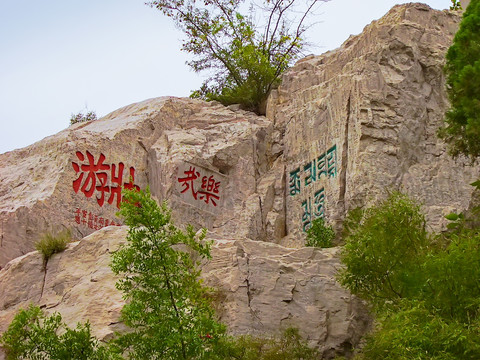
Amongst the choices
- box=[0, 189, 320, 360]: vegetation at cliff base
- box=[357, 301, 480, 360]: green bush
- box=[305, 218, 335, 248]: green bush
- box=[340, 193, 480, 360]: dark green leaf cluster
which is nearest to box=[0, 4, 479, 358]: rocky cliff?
box=[305, 218, 335, 248]: green bush

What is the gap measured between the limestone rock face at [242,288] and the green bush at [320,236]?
1.42ft

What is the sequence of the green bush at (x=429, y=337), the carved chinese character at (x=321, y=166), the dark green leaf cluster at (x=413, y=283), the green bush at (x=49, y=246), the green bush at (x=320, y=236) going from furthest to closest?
the carved chinese character at (x=321, y=166), the green bush at (x=320, y=236), the green bush at (x=49, y=246), the dark green leaf cluster at (x=413, y=283), the green bush at (x=429, y=337)

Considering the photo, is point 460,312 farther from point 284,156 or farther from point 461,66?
point 284,156

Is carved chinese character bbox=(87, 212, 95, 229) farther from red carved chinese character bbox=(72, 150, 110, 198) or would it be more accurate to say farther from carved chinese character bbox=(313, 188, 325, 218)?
carved chinese character bbox=(313, 188, 325, 218)

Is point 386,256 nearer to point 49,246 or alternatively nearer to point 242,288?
point 242,288

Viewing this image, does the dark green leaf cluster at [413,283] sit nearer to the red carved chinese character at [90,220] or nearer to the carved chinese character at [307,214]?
the carved chinese character at [307,214]

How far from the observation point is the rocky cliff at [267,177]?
456 inches

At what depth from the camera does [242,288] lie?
1154 cm

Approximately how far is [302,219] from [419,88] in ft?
9.35

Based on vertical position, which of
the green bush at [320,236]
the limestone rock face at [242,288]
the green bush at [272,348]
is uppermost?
the green bush at [320,236]

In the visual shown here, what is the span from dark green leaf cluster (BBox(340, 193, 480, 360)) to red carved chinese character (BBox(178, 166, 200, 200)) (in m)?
3.55

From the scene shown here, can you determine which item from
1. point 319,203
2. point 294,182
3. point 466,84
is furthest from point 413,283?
point 294,182

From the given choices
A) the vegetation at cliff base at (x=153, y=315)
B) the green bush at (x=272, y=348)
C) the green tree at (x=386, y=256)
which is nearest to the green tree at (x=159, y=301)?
the vegetation at cliff base at (x=153, y=315)

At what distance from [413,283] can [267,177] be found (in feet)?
18.6
